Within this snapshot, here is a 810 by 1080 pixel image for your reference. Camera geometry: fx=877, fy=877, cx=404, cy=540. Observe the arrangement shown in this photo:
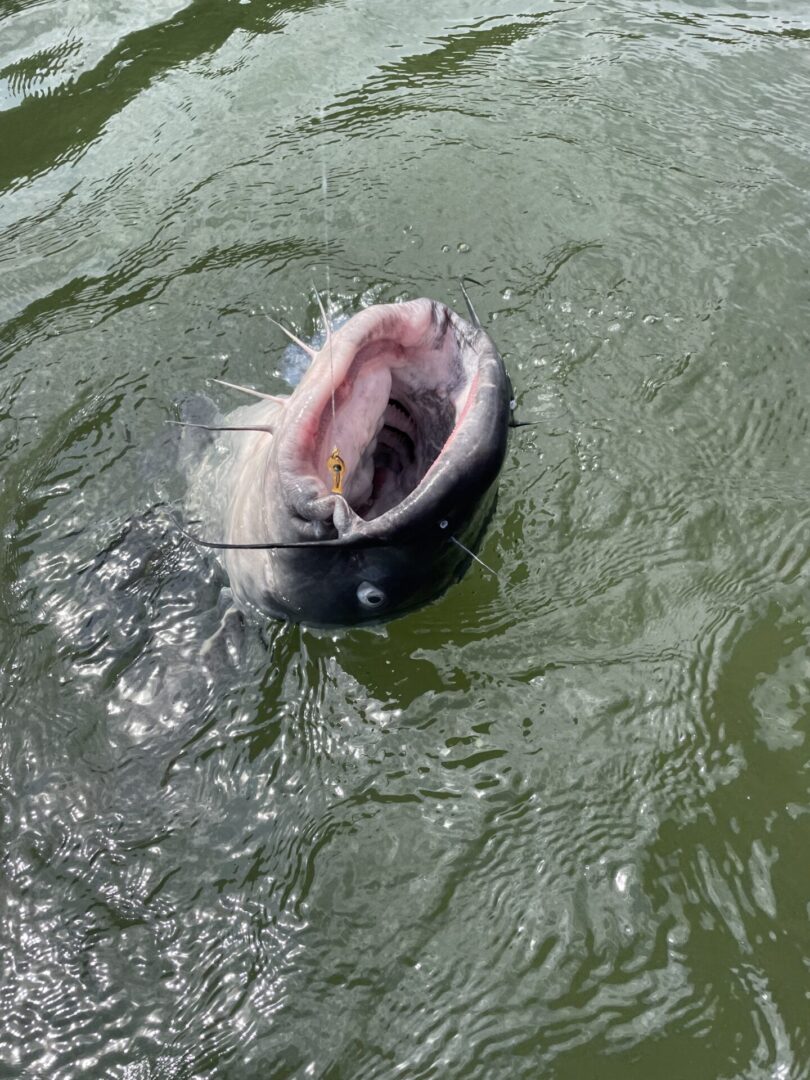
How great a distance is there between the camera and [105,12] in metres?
5.99

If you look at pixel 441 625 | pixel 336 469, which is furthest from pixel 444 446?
pixel 441 625

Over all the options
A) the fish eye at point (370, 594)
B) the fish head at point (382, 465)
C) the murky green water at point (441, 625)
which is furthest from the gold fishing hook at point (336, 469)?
the murky green water at point (441, 625)

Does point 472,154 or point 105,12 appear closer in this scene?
point 472,154

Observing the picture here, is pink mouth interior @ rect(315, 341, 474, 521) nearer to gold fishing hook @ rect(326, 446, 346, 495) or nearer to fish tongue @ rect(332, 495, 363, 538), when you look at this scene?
gold fishing hook @ rect(326, 446, 346, 495)

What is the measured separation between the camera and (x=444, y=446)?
221 cm

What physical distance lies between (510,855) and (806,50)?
5.11 m

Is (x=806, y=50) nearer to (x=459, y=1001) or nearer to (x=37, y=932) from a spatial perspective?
(x=459, y=1001)

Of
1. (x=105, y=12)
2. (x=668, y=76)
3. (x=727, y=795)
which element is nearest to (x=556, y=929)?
(x=727, y=795)

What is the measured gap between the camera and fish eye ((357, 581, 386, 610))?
7.90 ft

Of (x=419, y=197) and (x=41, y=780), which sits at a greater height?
(x=419, y=197)

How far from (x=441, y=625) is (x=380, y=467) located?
0.85 meters

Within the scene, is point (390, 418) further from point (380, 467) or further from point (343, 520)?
point (343, 520)

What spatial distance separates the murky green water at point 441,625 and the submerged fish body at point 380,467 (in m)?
0.69

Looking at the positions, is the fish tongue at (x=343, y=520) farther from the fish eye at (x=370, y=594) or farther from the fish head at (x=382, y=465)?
the fish eye at (x=370, y=594)
